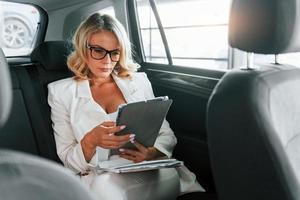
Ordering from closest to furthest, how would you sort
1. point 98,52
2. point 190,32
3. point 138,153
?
point 138,153 < point 98,52 < point 190,32

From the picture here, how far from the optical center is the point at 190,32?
446 centimetres

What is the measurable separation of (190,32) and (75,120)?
2852 mm

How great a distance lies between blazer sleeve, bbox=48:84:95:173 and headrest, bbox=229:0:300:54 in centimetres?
77

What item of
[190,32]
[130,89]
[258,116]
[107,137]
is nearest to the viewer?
[258,116]

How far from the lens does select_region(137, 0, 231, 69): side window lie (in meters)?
2.50

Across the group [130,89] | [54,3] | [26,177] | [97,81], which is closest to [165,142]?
[130,89]

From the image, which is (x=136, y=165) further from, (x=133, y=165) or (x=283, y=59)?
(x=283, y=59)

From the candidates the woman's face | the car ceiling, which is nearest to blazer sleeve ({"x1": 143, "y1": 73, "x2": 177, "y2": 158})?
the woman's face

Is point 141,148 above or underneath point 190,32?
underneath

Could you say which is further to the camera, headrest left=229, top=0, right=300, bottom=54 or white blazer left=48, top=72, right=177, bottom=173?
white blazer left=48, top=72, right=177, bottom=173

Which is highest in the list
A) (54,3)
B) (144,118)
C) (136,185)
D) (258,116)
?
(54,3)

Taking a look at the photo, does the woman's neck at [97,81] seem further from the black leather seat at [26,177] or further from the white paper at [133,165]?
the black leather seat at [26,177]

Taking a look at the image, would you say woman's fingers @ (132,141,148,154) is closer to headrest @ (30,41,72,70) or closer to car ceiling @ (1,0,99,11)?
headrest @ (30,41,72,70)

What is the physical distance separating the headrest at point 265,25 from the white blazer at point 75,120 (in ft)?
2.30
